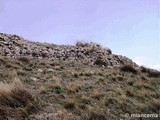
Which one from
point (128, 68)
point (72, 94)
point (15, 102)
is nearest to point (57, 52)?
point (128, 68)

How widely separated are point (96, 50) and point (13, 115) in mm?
11916

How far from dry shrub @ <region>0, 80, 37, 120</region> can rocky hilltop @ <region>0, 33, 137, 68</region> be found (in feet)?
25.6

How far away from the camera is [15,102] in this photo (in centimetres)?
692

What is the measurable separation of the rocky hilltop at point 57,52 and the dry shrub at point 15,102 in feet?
25.6

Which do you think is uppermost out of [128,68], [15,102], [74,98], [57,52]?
[57,52]

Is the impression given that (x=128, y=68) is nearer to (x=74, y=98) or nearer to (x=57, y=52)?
(x=57, y=52)

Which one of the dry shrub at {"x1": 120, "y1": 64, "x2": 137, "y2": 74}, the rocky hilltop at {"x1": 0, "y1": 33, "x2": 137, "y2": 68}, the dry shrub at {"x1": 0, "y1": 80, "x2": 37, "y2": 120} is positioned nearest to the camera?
the dry shrub at {"x1": 0, "y1": 80, "x2": 37, "y2": 120}

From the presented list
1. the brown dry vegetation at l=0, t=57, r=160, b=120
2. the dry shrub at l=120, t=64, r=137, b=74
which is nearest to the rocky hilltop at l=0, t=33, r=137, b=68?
the dry shrub at l=120, t=64, r=137, b=74

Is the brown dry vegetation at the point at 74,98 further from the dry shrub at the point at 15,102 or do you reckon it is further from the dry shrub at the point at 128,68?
the dry shrub at the point at 128,68

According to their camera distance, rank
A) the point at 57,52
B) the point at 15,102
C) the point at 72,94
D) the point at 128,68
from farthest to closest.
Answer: the point at 57,52 < the point at 128,68 < the point at 72,94 < the point at 15,102

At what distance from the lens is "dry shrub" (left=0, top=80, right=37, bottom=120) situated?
6.41 meters

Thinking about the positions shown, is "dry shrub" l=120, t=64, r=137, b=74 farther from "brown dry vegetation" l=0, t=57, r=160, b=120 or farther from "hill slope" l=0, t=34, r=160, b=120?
"brown dry vegetation" l=0, t=57, r=160, b=120

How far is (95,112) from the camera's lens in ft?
20.8

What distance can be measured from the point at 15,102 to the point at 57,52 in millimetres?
9991
